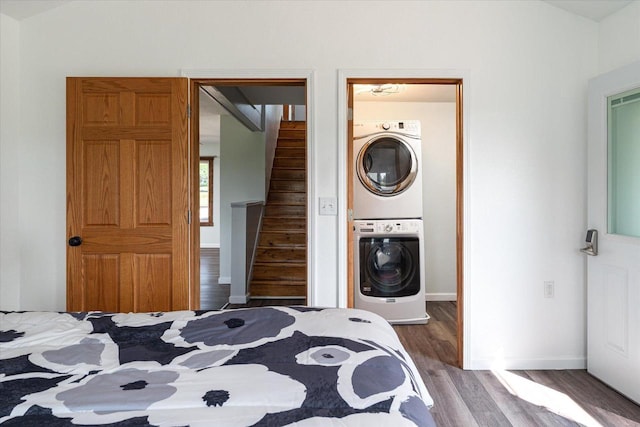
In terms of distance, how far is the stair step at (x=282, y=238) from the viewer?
5.18 m

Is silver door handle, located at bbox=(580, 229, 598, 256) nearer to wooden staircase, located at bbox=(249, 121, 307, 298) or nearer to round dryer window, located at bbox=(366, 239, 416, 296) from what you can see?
round dryer window, located at bbox=(366, 239, 416, 296)

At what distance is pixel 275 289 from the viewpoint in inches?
185

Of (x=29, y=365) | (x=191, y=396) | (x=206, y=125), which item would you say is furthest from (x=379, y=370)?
(x=206, y=125)

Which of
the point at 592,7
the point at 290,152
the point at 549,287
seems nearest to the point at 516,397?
A: the point at 549,287

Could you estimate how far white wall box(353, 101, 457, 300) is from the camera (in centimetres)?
461

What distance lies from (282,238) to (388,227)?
180 cm

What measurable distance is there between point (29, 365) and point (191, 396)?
515 mm

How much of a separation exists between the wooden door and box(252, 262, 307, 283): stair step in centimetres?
218

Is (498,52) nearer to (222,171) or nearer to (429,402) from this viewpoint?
(429,402)

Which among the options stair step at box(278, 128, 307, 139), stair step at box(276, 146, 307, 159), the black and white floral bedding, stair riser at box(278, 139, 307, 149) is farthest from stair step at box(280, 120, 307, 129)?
the black and white floral bedding

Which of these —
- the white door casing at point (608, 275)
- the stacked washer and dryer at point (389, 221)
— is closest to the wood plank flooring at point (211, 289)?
the stacked washer and dryer at point (389, 221)

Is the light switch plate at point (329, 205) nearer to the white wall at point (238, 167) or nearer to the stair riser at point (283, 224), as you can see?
the stair riser at point (283, 224)

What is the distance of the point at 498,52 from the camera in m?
2.73

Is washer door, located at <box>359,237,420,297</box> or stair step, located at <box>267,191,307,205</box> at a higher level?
stair step, located at <box>267,191,307,205</box>
